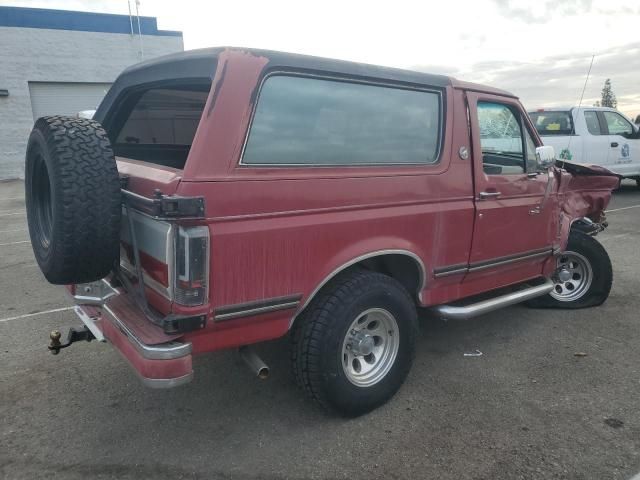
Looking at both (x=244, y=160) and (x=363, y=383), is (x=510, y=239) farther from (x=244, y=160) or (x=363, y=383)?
(x=244, y=160)

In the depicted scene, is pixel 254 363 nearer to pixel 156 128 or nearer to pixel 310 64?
pixel 310 64

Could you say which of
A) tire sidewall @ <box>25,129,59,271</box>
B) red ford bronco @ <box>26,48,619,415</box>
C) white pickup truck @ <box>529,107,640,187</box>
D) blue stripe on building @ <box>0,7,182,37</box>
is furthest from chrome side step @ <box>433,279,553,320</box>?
blue stripe on building @ <box>0,7,182,37</box>

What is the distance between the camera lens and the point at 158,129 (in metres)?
3.93

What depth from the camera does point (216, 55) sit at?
2564 mm

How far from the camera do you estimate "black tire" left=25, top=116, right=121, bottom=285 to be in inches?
92.7

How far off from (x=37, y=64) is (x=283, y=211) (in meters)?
21.0

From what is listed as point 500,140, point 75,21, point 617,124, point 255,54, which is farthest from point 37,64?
point 255,54

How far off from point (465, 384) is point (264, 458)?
1.49 meters

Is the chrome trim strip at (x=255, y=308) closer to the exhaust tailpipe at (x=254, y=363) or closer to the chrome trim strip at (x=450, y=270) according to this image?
the exhaust tailpipe at (x=254, y=363)

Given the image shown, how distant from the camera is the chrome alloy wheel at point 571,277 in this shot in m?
4.85

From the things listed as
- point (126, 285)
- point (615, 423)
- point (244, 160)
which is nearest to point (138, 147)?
point (126, 285)

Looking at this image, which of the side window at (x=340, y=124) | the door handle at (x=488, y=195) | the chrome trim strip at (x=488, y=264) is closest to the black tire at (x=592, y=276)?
the chrome trim strip at (x=488, y=264)

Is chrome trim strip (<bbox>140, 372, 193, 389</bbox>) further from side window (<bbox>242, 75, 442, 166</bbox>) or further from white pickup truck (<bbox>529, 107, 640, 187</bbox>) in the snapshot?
white pickup truck (<bbox>529, 107, 640, 187</bbox>)

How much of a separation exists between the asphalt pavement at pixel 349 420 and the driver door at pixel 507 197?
706 millimetres
